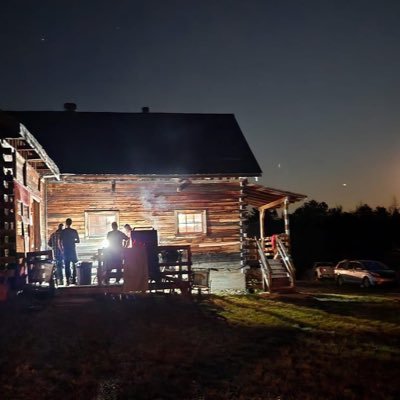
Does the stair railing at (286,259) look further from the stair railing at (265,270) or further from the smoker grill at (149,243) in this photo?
the smoker grill at (149,243)

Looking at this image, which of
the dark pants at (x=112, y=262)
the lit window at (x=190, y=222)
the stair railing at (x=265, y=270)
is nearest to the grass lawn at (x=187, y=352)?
the dark pants at (x=112, y=262)

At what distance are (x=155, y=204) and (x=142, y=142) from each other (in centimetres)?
345

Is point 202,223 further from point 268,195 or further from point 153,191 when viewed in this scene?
point 268,195

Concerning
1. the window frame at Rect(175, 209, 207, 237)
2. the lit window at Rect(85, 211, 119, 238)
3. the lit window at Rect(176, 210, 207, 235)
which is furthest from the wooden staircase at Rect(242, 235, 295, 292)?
the lit window at Rect(85, 211, 119, 238)

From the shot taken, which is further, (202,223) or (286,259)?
(202,223)

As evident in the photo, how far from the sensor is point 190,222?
20.7 metres

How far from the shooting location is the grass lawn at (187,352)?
21.8 feet

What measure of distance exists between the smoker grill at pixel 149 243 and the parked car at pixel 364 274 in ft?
50.0

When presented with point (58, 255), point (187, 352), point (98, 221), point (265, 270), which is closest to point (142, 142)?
point (98, 221)

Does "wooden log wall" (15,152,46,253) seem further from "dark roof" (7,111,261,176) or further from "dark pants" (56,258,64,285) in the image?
"dark roof" (7,111,261,176)

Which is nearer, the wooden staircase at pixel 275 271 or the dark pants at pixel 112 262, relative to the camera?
the dark pants at pixel 112 262

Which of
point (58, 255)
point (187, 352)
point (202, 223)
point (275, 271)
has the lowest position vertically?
point (187, 352)

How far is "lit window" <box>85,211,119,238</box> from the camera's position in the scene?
2002 centimetres

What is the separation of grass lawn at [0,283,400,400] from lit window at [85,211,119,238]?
6667 millimetres
